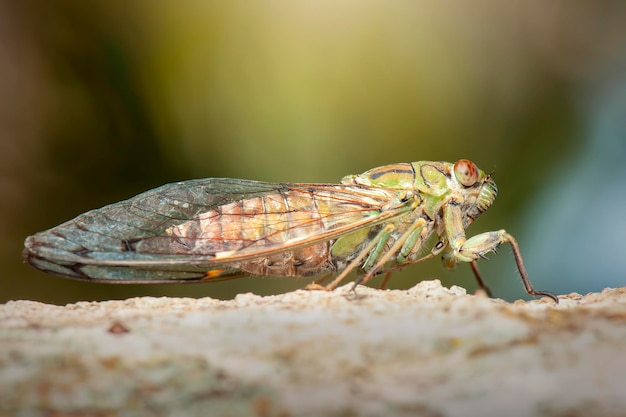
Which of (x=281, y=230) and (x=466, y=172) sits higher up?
(x=466, y=172)

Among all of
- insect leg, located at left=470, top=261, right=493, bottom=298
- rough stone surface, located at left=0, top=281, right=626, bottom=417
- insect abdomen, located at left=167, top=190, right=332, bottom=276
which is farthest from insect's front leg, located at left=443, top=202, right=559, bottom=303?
rough stone surface, located at left=0, top=281, right=626, bottom=417

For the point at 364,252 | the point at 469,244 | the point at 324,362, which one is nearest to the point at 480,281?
the point at 469,244

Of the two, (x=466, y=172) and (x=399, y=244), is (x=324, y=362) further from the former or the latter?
(x=466, y=172)

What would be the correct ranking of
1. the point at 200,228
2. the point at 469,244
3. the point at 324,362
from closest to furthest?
1. the point at 324,362
2. the point at 200,228
3. the point at 469,244

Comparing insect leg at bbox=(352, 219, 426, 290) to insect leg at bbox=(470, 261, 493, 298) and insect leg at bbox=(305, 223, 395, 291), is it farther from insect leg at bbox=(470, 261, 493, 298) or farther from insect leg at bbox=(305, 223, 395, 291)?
insect leg at bbox=(470, 261, 493, 298)

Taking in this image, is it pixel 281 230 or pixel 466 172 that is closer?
pixel 281 230

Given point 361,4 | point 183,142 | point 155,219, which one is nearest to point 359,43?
point 361,4
